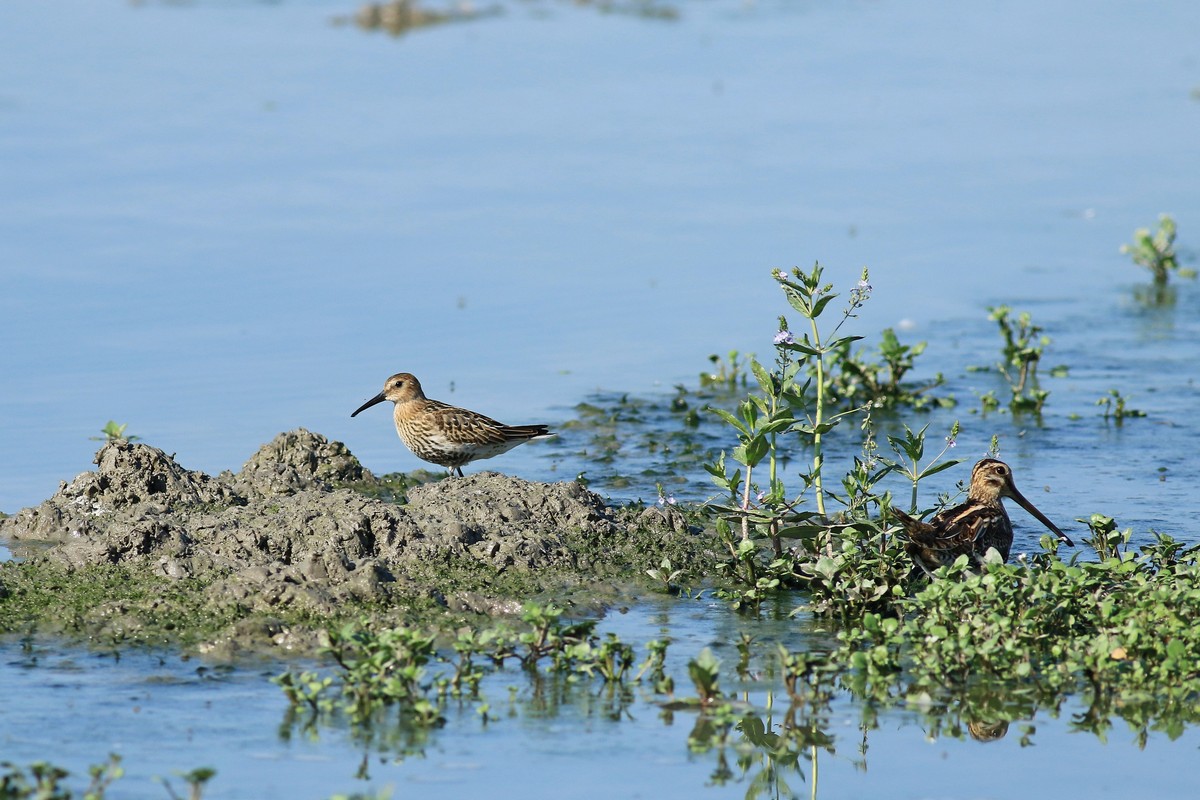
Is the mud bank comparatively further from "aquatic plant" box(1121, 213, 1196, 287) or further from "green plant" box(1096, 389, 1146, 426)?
"aquatic plant" box(1121, 213, 1196, 287)

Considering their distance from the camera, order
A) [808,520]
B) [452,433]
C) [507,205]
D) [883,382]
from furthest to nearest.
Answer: [507,205]
[883,382]
[452,433]
[808,520]

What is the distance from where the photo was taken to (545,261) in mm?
17234

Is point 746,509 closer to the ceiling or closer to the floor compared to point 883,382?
closer to the floor

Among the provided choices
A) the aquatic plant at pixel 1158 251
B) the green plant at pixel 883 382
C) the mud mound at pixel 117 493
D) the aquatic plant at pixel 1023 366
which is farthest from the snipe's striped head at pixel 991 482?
the aquatic plant at pixel 1158 251

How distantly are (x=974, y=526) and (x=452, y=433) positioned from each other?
353 cm

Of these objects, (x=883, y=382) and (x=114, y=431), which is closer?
(x=114, y=431)

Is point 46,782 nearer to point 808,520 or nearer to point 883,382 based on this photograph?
point 808,520

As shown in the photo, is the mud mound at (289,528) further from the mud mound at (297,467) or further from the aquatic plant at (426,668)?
the aquatic plant at (426,668)

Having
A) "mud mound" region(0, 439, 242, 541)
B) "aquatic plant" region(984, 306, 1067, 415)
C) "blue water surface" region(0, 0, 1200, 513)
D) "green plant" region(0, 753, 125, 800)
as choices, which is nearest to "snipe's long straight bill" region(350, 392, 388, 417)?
"blue water surface" region(0, 0, 1200, 513)

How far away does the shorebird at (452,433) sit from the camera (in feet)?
39.0

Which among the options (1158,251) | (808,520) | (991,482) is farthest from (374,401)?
(1158,251)

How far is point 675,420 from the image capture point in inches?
537

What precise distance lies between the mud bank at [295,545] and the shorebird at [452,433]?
3.08ft

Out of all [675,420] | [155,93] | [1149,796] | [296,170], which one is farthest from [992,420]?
[155,93]
